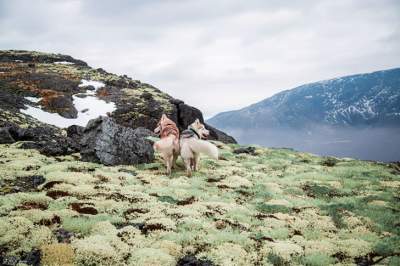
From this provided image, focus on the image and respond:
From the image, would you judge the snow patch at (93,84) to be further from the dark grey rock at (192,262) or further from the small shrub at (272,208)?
the dark grey rock at (192,262)

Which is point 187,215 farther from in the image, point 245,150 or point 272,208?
point 245,150

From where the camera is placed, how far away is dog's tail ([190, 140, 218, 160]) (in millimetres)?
21902

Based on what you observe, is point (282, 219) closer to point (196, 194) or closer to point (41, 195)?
point (196, 194)

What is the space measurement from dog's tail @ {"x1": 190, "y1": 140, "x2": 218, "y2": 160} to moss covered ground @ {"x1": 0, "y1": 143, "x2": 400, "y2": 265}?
70.6 inches

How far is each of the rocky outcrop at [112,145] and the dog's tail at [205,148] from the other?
5.37 m

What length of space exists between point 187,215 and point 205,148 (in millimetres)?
6423

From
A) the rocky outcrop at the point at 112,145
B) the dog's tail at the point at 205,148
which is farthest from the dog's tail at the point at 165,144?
the rocky outcrop at the point at 112,145

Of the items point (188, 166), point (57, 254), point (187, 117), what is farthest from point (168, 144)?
point (187, 117)

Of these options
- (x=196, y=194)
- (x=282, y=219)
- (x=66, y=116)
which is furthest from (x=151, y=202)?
(x=66, y=116)

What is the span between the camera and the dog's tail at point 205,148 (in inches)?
862

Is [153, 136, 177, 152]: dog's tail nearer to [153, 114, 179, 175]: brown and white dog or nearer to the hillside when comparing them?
[153, 114, 179, 175]: brown and white dog

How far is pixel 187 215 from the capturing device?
16.8 metres

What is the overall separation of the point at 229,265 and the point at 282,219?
6027 mm

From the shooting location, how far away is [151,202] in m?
18.3
